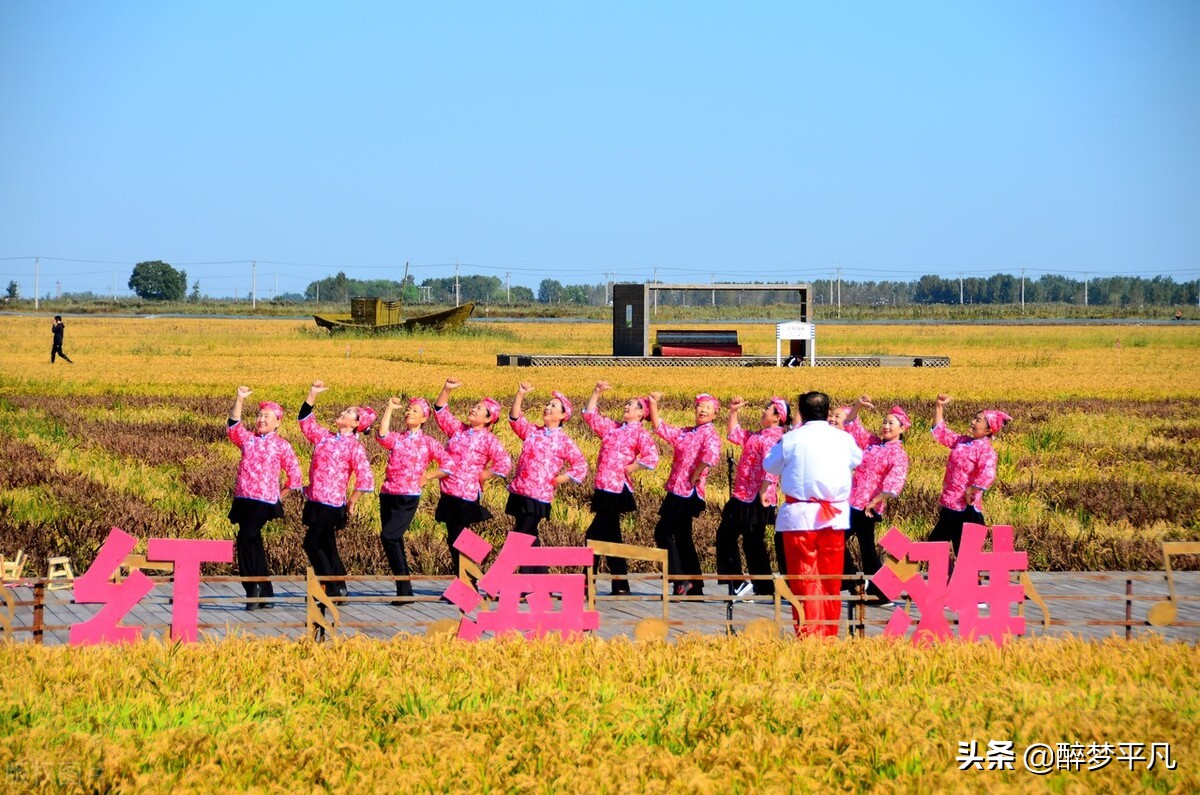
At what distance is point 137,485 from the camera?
1984 cm

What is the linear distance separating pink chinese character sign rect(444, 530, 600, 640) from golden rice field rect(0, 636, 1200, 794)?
1.30ft

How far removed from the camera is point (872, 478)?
13234mm

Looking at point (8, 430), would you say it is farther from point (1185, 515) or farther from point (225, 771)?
point (225, 771)

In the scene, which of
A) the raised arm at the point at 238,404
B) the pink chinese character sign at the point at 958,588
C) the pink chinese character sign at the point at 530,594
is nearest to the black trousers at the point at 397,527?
the raised arm at the point at 238,404

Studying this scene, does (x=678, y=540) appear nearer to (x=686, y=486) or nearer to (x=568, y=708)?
(x=686, y=486)

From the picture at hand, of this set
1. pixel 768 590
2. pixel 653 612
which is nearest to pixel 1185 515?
pixel 768 590

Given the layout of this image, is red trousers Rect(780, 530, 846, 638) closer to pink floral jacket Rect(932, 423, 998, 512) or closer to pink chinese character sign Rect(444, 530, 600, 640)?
pink chinese character sign Rect(444, 530, 600, 640)

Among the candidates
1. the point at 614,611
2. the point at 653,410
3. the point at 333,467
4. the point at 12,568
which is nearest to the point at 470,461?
the point at 333,467

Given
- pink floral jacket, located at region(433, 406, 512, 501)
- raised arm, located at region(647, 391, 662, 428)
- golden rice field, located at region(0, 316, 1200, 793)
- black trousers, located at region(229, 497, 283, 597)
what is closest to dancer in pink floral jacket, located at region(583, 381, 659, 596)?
raised arm, located at region(647, 391, 662, 428)

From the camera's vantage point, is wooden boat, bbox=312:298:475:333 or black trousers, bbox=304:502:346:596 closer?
black trousers, bbox=304:502:346:596

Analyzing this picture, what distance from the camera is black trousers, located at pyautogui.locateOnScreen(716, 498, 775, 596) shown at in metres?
13.1

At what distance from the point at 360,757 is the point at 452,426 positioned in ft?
21.8

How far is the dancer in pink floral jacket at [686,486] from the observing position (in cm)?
1318

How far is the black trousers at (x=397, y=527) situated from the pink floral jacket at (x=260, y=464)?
0.84 meters
